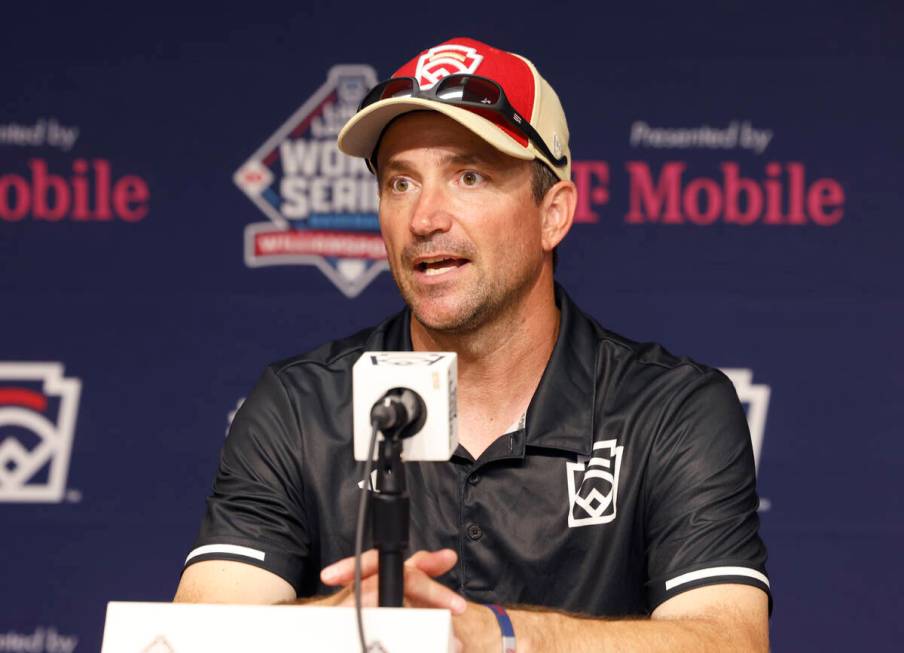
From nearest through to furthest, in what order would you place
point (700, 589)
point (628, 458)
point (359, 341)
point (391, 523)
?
point (391, 523) → point (700, 589) → point (628, 458) → point (359, 341)

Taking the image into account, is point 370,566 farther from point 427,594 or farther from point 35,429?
point 35,429

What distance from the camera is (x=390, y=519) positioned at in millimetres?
1233

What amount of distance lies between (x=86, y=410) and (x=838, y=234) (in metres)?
1.89

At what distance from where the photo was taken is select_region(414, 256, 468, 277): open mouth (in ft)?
6.34

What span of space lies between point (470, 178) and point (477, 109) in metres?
0.12

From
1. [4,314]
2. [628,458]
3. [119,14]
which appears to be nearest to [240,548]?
[628,458]

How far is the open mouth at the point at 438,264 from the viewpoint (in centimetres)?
193

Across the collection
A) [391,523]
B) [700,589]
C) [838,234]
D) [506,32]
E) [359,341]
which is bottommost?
[700,589]

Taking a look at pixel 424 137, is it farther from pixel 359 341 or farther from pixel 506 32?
pixel 506 32

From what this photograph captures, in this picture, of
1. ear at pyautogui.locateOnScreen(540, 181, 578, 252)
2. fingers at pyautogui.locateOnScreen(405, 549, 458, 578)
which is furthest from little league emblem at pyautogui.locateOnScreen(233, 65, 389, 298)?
fingers at pyautogui.locateOnScreen(405, 549, 458, 578)

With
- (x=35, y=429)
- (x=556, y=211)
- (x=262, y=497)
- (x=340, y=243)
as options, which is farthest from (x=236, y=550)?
(x=35, y=429)

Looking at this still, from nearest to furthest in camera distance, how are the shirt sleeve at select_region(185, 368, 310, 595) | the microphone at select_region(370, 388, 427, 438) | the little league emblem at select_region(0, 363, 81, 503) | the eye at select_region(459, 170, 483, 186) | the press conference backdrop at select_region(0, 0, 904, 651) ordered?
the microphone at select_region(370, 388, 427, 438), the shirt sleeve at select_region(185, 368, 310, 595), the eye at select_region(459, 170, 483, 186), the press conference backdrop at select_region(0, 0, 904, 651), the little league emblem at select_region(0, 363, 81, 503)

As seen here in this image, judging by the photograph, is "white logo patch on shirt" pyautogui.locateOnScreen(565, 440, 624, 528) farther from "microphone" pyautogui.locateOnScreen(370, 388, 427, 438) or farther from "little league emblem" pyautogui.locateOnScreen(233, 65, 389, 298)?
"little league emblem" pyautogui.locateOnScreen(233, 65, 389, 298)

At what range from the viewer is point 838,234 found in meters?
3.10
